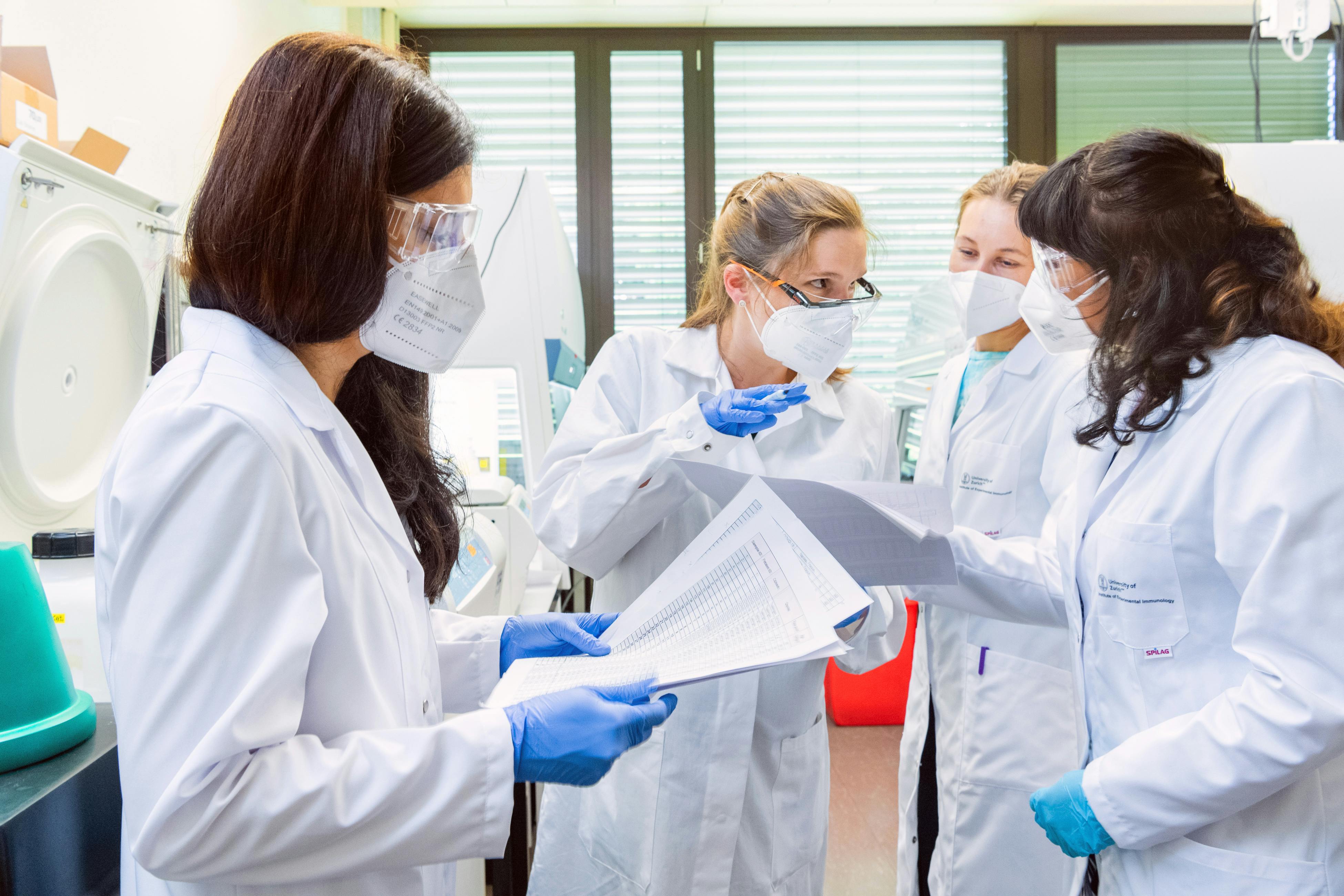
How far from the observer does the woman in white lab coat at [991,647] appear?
1.49 m

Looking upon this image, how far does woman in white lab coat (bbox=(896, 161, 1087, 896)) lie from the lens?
4.90ft

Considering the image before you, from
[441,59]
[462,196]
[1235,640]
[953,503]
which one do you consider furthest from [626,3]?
[1235,640]

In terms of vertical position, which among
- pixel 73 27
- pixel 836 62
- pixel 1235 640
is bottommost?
pixel 1235 640

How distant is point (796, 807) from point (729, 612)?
Answer: 590 millimetres

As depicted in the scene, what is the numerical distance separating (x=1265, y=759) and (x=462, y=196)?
3.18 ft

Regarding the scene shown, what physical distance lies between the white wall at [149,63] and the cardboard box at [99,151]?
137 millimetres

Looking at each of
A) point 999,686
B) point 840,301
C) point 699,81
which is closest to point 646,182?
point 699,81

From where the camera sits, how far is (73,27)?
192 cm

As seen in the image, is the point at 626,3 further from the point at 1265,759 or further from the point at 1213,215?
the point at 1265,759

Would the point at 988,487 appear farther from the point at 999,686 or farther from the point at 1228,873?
the point at 1228,873

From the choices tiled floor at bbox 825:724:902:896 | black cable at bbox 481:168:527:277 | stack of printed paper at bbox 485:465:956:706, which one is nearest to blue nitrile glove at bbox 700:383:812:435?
stack of printed paper at bbox 485:465:956:706

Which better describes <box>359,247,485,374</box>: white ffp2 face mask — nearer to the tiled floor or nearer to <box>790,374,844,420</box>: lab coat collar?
<box>790,374,844,420</box>: lab coat collar

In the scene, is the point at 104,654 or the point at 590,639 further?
the point at 590,639

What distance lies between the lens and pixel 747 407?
1.22m
